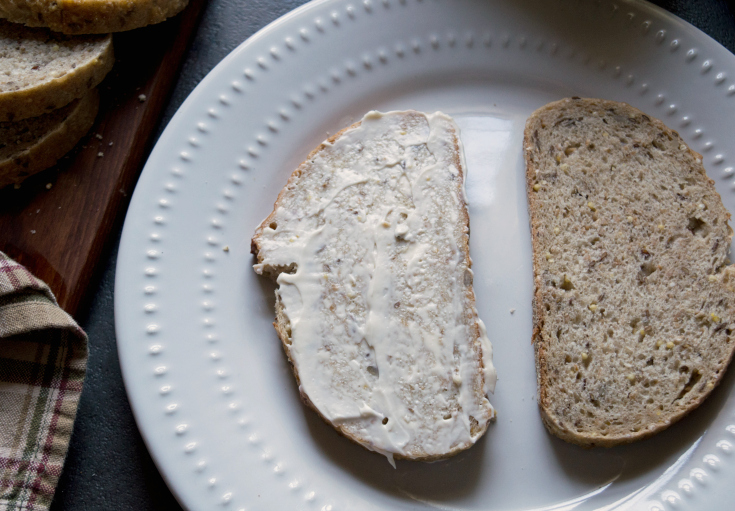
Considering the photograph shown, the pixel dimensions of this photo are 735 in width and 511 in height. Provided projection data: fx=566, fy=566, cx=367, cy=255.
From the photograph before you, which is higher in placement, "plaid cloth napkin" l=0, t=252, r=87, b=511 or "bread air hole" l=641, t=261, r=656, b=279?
"bread air hole" l=641, t=261, r=656, b=279

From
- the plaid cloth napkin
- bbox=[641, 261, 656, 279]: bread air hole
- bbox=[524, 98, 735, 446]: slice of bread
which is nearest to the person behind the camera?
the plaid cloth napkin

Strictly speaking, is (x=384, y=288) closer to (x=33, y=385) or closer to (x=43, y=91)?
(x=33, y=385)

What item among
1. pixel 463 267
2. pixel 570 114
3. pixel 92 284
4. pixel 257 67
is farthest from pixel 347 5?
pixel 92 284

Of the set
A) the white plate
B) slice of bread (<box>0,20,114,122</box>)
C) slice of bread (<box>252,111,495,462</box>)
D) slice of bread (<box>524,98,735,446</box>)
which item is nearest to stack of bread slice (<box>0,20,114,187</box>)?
slice of bread (<box>0,20,114,122</box>)

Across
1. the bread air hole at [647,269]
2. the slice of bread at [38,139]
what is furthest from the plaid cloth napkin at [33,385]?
the bread air hole at [647,269]

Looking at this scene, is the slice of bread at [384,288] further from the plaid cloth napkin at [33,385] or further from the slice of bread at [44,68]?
the slice of bread at [44,68]

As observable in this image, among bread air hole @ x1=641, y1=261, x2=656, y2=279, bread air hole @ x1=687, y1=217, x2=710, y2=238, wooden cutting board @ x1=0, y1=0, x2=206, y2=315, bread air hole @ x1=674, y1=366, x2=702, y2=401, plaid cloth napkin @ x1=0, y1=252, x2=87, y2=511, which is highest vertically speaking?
bread air hole @ x1=687, y1=217, x2=710, y2=238

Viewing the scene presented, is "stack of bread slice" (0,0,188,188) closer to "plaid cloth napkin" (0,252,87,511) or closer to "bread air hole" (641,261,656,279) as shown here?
"plaid cloth napkin" (0,252,87,511)
